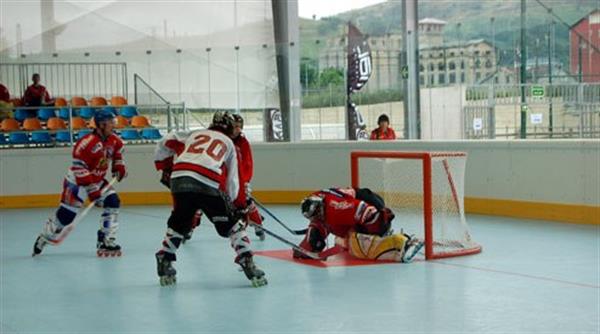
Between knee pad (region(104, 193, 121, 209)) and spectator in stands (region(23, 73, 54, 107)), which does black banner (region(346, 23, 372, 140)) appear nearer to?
spectator in stands (region(23, 73, 54, 107))

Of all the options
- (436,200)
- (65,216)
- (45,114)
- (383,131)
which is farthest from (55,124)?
(436,200)

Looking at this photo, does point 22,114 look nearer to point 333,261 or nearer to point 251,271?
point 333,261

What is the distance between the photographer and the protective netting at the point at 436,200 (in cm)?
886

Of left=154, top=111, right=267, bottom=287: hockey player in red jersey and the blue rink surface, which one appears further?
left=154, top=111, right=267, bottom=287: hockey player in red jersey

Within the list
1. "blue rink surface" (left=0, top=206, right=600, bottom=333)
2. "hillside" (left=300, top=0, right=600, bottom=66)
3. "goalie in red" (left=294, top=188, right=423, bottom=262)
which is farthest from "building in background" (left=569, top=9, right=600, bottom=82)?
"goalie in red" (left=294, top=188, right=423, bottom=262)

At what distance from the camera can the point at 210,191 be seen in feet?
22.8

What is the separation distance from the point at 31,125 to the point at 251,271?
9332 mm

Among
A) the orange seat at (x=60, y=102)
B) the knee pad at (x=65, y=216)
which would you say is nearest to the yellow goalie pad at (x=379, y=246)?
the knee pad at (x=65, y=216)

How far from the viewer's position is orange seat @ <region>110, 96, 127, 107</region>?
16750 mm

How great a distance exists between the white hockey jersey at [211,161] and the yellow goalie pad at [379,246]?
5.29ft

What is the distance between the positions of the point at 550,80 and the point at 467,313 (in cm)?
811

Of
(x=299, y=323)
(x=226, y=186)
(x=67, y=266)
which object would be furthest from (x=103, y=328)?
(x=67, y=266)

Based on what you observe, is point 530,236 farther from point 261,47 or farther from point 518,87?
point 261,47

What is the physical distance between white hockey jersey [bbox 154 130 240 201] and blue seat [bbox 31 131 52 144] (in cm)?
857
